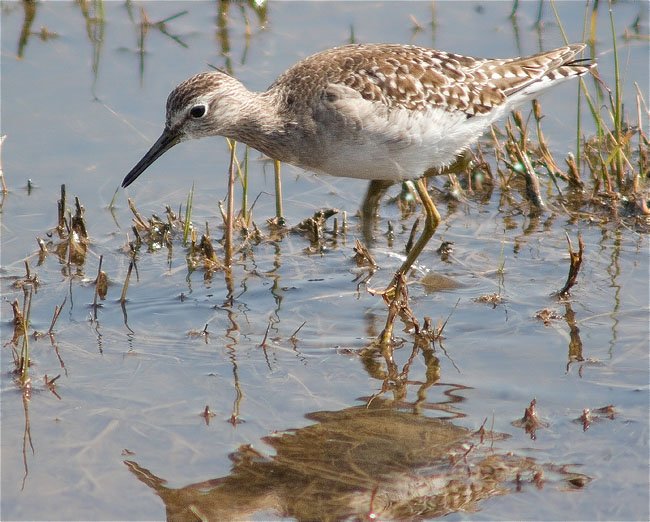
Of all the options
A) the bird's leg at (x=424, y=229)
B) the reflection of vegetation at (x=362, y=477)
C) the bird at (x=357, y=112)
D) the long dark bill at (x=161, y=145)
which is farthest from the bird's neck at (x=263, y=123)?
the reflection of vegetation at (x=362, y=477)

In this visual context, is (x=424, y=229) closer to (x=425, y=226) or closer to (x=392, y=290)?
(x=425, y=226)

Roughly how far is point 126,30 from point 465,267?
17.1 ft

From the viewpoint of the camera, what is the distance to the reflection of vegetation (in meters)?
5.46

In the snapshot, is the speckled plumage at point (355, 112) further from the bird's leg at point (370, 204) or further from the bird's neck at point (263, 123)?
the bird's leg at point (370, 204)

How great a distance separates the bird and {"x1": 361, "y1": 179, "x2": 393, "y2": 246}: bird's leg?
0.38 m

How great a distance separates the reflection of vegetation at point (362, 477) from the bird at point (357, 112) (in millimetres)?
1835

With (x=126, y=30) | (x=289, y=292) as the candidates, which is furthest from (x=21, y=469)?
(x=126, y=30)

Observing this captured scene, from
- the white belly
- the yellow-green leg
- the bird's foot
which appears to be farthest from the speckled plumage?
the bird's foot

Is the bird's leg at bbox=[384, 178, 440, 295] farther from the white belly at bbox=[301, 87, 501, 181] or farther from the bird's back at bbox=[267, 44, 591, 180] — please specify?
the white belly at bbox=[301, 87, 501, 181]

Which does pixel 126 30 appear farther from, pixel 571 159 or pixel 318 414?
pixel 318 414

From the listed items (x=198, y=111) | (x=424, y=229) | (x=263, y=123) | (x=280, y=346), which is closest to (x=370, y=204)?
(x=424, y=229)

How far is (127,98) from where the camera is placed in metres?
10.2

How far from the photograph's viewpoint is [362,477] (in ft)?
18.6

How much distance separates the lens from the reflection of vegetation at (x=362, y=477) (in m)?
5.46
